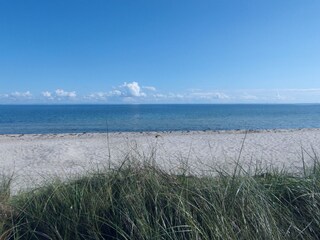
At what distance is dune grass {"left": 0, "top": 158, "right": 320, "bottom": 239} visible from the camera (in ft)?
7.12

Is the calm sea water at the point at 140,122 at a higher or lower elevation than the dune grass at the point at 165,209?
lower

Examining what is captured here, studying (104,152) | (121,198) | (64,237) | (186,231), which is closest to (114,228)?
(121,198)

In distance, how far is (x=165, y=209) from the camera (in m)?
2.35

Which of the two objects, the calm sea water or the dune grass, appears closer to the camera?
the dune grass

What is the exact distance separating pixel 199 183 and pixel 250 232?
63 centimetres

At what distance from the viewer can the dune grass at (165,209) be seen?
2.17m

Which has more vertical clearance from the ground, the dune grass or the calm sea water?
the dune grass

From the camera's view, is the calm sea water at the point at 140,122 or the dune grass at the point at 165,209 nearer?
the dune grass at the point at 165,209

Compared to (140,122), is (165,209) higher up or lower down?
higher up

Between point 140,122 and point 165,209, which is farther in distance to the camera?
point 140,122

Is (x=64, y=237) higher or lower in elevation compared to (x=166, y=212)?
lower

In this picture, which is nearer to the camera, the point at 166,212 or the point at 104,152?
the point at 166,212

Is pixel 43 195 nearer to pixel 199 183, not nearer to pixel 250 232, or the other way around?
pixel 199 183

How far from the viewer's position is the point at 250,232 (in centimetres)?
214
